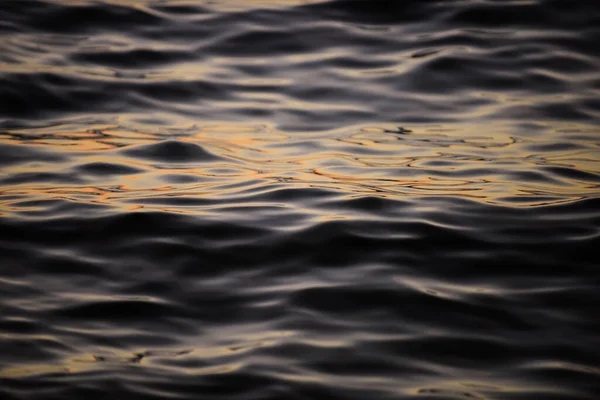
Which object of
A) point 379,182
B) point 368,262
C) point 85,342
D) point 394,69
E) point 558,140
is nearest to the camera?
point 85,342

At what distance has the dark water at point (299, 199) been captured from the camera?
9.81 feet

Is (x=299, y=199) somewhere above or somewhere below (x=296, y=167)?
below

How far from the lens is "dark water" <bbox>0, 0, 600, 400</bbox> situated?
9.81 ft

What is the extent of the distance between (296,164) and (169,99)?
144 cm

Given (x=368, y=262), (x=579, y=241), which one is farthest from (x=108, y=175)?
(x=579, y=241)

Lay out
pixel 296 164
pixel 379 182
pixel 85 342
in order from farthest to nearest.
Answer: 1. pixel 296 164
2. pixel 379 182
3. pixel 85 342

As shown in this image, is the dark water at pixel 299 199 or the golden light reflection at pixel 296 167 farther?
the golden light reflection at pixel 296 167

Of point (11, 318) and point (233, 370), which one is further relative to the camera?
point (11, 318)

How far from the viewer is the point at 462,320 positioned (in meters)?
3.24

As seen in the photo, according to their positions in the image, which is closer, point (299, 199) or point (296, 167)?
point (299, 199)

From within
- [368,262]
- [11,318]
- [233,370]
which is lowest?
[233,370]

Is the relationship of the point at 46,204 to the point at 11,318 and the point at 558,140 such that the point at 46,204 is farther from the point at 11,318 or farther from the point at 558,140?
the point at 558,140

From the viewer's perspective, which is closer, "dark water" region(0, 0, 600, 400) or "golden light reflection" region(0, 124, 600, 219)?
"dark water" region(0, 0, 600, 400)

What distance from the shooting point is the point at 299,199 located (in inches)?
176
